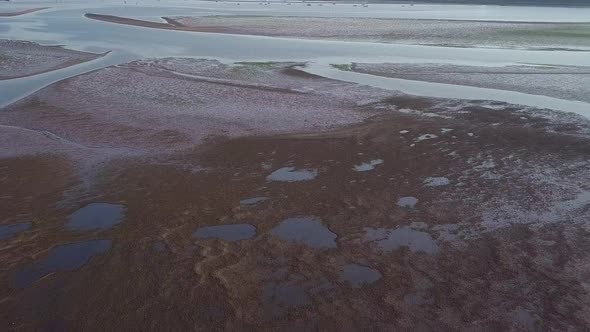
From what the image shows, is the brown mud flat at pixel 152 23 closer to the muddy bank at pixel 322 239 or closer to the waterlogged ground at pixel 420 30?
the waterlogged ground at pixel 420 30

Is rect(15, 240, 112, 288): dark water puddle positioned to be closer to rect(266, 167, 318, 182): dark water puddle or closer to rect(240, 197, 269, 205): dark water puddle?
rect(240, 197, 269, 205): dark water puddle

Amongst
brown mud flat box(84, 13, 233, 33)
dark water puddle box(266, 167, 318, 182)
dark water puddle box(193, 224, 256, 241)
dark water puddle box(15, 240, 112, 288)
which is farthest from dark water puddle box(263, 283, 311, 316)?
brown mud flat box(84, 13, 233, 33)

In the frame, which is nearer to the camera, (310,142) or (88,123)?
(310,142)

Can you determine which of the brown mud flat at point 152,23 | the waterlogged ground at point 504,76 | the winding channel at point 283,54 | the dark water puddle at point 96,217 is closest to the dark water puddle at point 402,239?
the dark water puddle at point 96,217

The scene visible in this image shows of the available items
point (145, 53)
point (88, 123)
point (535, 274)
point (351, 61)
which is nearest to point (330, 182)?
point (535, 274)

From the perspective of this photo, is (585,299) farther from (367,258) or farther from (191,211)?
(191,211)

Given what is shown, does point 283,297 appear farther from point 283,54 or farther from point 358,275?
point 283,54

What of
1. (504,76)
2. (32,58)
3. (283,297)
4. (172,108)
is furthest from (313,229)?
(32,58)
